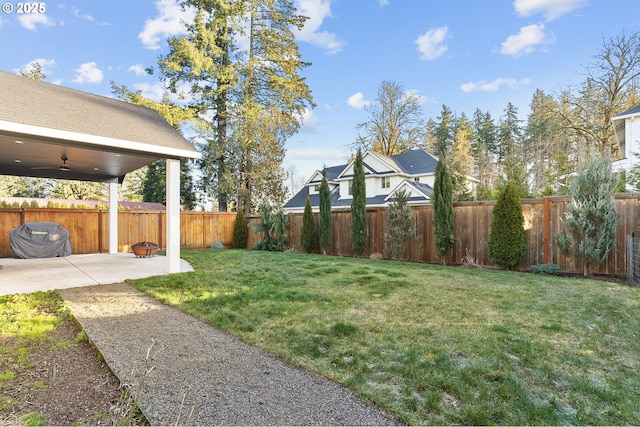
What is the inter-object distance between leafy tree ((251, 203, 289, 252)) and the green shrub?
830cm

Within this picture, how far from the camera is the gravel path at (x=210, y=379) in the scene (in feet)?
6.43

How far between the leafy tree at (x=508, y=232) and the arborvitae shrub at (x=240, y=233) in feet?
32.7

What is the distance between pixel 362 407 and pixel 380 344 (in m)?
1.00

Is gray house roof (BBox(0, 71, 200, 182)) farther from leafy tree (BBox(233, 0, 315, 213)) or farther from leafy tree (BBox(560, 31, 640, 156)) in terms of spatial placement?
leafy tree (BBox(560, 31, 640, 156))

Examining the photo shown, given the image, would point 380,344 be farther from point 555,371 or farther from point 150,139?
point 150,139

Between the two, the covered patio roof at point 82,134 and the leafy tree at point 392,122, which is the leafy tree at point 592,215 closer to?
the covered patio roof at point 82,134

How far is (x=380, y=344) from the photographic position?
9.99 feet

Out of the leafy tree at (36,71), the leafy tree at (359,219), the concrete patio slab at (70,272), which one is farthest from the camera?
the leafy tree at (36,71)

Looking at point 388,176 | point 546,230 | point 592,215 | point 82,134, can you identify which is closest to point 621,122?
point 546,230

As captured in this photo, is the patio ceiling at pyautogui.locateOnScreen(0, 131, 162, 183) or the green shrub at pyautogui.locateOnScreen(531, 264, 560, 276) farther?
the green shrub at pyautogui.locateOnScreen(531, 264, 560, 276)

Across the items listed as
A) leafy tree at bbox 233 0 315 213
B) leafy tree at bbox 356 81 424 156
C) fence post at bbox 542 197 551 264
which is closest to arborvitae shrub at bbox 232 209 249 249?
leafy tree at bbox 233 0 315 213

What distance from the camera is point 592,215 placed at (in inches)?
249

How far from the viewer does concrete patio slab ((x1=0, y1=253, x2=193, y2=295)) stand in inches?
225

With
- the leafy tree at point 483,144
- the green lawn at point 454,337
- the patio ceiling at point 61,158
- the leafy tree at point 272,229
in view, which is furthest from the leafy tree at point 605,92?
the patio ceiling at point 61,158
